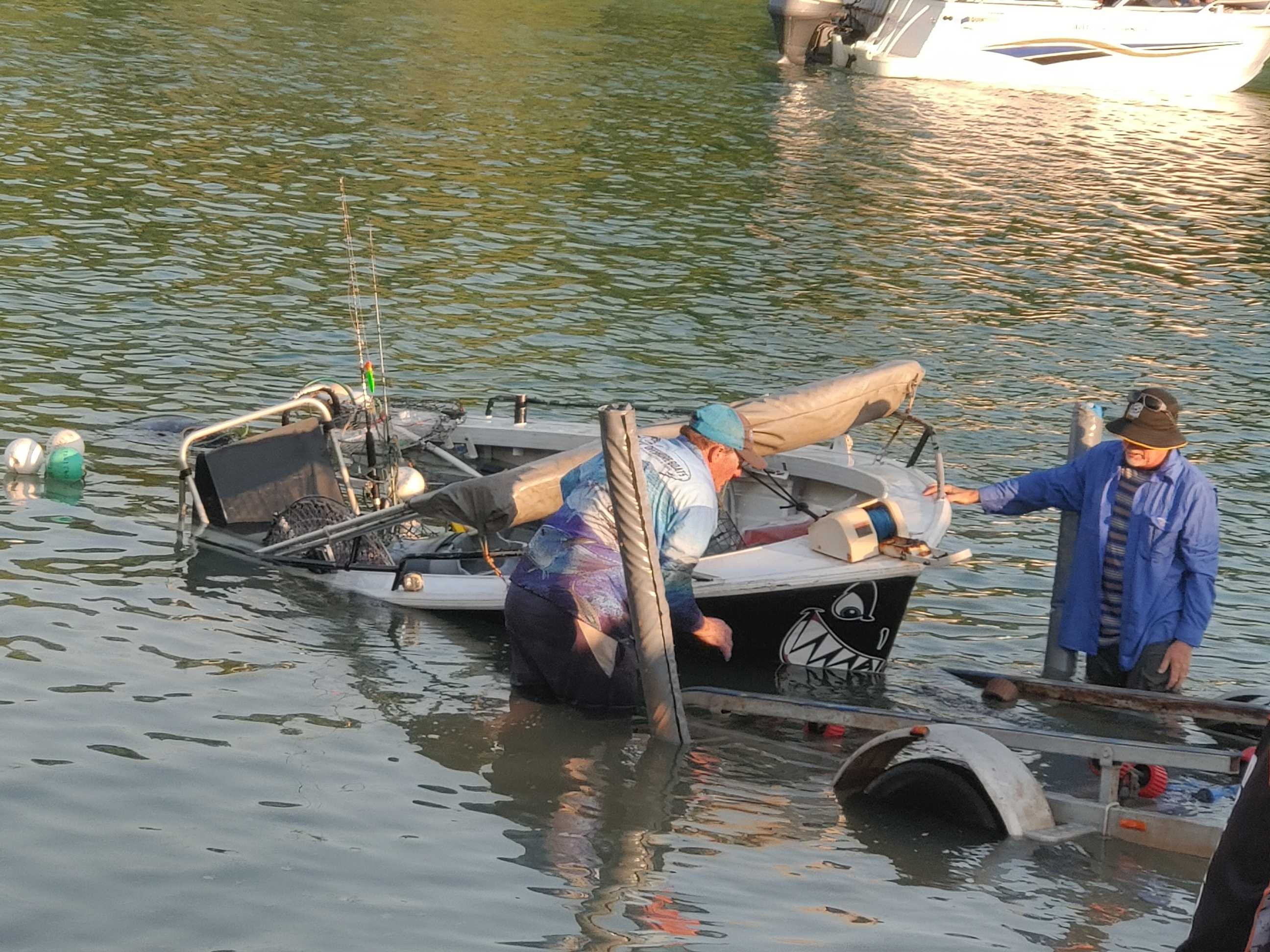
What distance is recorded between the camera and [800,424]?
10.3m

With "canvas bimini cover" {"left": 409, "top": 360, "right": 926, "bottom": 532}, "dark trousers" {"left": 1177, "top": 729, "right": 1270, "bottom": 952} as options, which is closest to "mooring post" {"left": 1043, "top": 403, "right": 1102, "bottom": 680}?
"canvas bimini cover" {"left": 409, "top": 360, "right": 926, "bottom": 532}

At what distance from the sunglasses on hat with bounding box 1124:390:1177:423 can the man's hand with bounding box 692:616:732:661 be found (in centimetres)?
208

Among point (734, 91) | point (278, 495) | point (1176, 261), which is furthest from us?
point (734, 91)

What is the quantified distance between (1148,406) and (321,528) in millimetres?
4917

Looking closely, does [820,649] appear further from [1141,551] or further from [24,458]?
[24,458]

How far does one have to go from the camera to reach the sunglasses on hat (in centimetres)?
809

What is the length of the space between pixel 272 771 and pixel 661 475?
7.00 ft

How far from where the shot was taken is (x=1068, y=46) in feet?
126

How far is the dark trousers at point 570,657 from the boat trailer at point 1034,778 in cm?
143

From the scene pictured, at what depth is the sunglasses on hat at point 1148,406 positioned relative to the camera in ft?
26.5

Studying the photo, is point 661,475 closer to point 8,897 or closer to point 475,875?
point 475,875

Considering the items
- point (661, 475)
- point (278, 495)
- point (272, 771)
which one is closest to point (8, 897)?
point (272, 771)

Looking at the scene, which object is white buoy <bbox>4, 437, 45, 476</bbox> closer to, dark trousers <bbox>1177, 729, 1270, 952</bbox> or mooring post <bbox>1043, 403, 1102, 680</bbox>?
mooring post <bbox>1043, 403, 1102, 680</bbox>

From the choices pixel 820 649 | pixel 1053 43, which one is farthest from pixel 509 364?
pixel 1053 43
